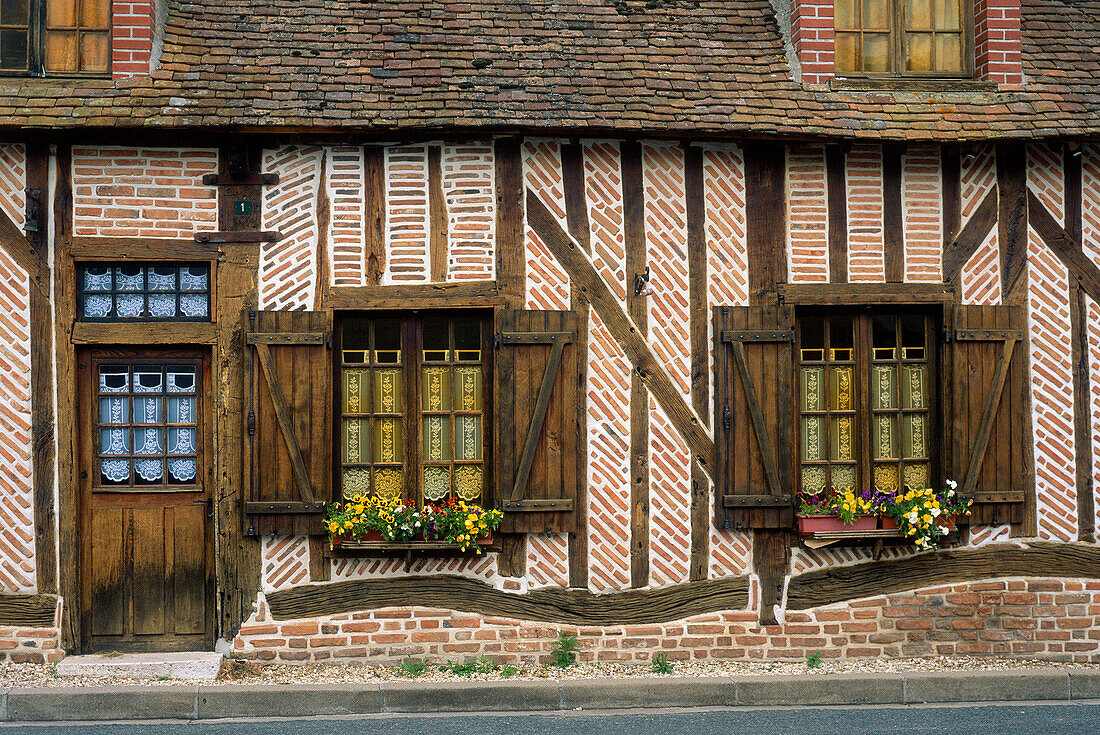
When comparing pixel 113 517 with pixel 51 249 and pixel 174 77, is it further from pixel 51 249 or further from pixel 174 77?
pixel 174 77

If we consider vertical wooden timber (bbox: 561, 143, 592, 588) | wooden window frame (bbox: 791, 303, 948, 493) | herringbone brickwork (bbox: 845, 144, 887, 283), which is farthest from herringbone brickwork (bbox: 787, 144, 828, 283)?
vertical wooden timber (bbox: 561, 143, 592, 588)

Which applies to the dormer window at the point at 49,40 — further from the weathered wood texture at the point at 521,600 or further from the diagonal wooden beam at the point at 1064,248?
the diagonal wooden beam at the point at 1064,248

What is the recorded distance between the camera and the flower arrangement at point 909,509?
6.02 meters

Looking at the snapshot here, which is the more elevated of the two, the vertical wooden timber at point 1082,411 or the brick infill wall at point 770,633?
the vertical wooden timber at point 1082,411

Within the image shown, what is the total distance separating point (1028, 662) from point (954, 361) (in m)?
2.13

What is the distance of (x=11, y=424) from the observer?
5906mm

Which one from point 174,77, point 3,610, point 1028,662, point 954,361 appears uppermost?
point 174,77

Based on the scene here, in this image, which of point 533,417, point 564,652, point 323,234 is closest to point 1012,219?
point 533,417

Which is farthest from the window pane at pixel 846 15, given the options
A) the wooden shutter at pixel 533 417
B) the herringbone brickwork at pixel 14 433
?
the herringbone brickwork at pixel 14 433

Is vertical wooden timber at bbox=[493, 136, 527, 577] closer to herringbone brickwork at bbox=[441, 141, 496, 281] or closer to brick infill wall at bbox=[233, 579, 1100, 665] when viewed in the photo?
herringbone brickwork at bbox=[441, 141, 496, 281]

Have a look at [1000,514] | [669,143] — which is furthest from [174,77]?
[1000,514]

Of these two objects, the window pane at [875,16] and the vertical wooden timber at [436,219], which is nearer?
the vertical wooden timber at [436,219]

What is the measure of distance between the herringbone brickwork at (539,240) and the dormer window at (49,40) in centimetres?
298

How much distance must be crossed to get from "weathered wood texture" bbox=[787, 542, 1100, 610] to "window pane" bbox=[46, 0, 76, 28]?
6.28 m
